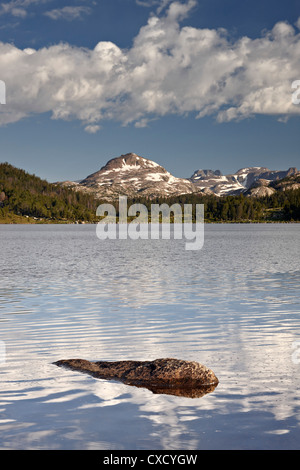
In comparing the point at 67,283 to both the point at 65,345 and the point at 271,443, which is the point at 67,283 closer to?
the point at 65,345

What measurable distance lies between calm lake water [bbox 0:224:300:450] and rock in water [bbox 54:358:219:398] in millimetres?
516

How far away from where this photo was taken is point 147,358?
854 inches

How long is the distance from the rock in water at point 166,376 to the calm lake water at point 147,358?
516mm

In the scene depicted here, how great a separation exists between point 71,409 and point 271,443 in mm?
5904

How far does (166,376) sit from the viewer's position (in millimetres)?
17891

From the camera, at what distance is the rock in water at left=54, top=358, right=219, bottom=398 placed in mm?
17406

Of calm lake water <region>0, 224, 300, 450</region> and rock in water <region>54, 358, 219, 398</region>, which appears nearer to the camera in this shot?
calm lake water <region>0, 224, 300, 450</region>

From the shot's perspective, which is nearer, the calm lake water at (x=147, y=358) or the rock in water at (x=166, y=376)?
the calm lake water at (x=147, y=358)

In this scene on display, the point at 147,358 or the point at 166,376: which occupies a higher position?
the point at 166,376

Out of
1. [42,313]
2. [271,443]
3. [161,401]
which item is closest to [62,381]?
[161,401]

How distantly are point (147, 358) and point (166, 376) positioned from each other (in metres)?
3.88

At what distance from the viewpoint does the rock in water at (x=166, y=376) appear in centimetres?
1741

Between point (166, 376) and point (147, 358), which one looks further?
point (147, 358)

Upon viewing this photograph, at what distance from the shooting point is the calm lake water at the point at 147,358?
1354 centimetres
